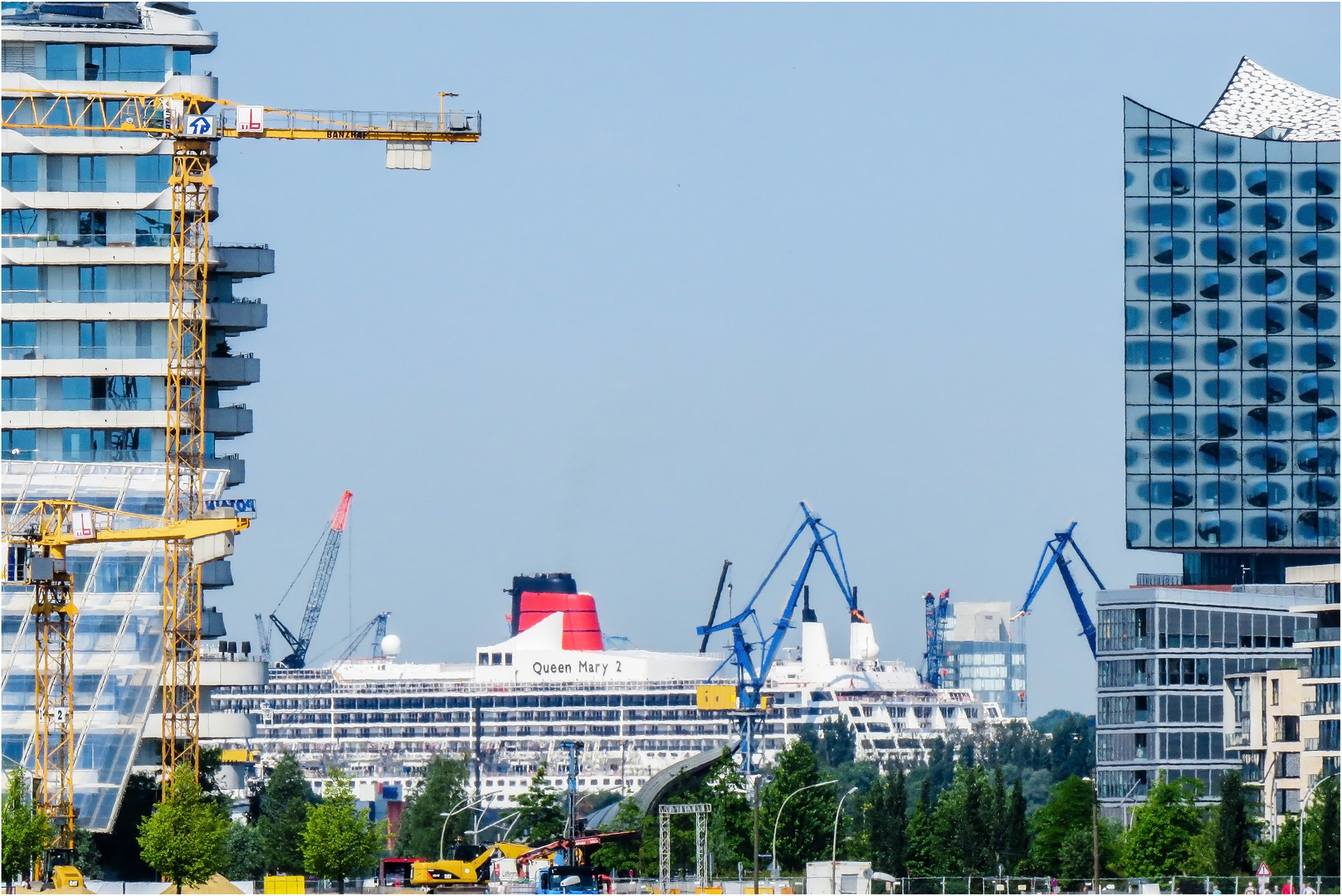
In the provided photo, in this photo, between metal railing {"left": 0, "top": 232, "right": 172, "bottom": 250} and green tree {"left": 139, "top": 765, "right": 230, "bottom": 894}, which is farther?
metal railing {"left": 0, "top": 232, "right": 172, "bottom": 250}

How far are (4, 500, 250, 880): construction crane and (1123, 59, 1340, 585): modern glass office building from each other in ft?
344

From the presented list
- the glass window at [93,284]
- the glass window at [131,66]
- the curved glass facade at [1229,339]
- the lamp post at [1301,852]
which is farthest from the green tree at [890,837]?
the curved glass facade at [1229,339]

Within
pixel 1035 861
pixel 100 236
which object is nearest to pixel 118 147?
pixel 100 236

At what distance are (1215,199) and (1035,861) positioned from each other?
80.5 m

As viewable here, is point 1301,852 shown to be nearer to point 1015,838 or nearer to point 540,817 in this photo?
point 1015,838

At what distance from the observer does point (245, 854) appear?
112 meters

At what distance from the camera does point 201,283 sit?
119062 mm

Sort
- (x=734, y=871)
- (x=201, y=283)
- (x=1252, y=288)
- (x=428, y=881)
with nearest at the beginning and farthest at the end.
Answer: (x=428, y=881), (x=201, y=283), (x=734, y=871), (x=1252, y=288)

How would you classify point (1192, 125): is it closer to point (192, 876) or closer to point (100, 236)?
point (100, 236)

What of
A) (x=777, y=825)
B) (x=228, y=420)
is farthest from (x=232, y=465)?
(x=777, y=825)

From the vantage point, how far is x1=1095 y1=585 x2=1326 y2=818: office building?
17338cm

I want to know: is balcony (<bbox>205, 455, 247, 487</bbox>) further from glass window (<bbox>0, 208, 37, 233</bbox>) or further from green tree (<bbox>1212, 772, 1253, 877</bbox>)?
green tree (<bbox>1212, 772, 1253, 877</bbox>)

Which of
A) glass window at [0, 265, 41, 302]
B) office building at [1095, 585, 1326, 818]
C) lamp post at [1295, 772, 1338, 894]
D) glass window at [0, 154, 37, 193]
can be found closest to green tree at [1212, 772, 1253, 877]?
lamp post at [1295, 772, 1338, 894]

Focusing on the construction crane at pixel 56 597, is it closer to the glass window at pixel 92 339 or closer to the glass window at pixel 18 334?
the glass window at pixel 92 339
